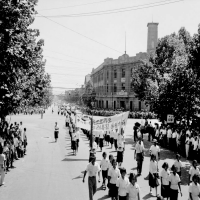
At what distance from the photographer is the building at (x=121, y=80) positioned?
59.3 m

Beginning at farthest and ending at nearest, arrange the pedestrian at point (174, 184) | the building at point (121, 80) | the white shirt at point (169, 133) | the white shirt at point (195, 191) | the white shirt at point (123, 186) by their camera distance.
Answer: the building at point (121, 80)
the white shirt at point (169, 133)
the pedestrian at point (174, 184)
the white shirt at point (123, 186)
the white shirt at point (195, 191)

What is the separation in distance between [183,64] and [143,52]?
3934 centimetres

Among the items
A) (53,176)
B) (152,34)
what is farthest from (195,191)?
(152,34)

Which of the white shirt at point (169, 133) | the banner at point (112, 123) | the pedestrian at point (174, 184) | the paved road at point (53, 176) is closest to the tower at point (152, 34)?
the white shirt at point (169, 133)

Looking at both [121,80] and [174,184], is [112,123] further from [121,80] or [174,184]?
[121,80]

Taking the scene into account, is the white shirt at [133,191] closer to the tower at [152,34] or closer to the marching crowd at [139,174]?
the marching crowd at [139,174]

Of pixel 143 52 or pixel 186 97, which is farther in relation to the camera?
pixel 143 52

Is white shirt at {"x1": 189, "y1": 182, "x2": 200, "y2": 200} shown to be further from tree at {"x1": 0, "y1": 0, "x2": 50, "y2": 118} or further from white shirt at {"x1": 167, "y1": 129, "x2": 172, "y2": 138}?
white shirt at {"x1": 167, "y1": 129, "x2": 172, "y2": 138}

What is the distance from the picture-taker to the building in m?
59.3

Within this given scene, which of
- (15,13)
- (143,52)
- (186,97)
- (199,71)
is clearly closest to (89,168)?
(15,13)

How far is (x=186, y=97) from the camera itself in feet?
62.2

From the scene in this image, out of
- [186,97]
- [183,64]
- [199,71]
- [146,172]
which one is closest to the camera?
[146,172]

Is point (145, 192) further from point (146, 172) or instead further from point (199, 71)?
point (199, 71)

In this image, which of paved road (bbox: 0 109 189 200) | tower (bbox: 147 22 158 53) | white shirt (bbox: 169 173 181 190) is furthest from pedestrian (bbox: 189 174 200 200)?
tower (bbox: 147 22 158 53)
